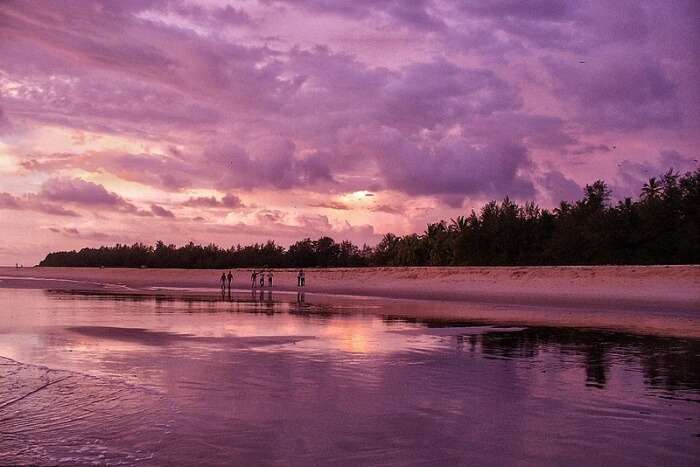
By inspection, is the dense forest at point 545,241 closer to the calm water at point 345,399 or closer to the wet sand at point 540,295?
the wet sand at point 540,295

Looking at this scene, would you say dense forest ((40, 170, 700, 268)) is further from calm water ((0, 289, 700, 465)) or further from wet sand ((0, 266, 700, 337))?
calm water ((0, 289, 700, 465))

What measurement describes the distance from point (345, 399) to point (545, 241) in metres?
72.1

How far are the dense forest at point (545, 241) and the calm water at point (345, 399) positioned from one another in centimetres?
5202

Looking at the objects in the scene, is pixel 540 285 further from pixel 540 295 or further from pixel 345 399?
pixel 345 399

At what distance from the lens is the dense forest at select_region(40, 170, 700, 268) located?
66.9 m

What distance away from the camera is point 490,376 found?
13156 mm

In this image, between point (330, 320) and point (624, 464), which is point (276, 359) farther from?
point (330, 320)

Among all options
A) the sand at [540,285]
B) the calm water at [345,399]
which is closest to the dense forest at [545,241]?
the sand at [540,285]

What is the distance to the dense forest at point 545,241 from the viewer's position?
66.9 metres

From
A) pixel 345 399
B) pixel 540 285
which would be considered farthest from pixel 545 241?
pixel 345 399

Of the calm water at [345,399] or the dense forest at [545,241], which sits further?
the dense forest at [545,241]

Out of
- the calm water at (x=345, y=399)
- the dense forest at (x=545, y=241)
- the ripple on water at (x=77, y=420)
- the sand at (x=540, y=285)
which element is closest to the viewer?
the ripple on water at (x=77, y=420)

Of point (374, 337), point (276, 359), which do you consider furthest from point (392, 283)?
point (276, 359)

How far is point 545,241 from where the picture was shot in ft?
259
